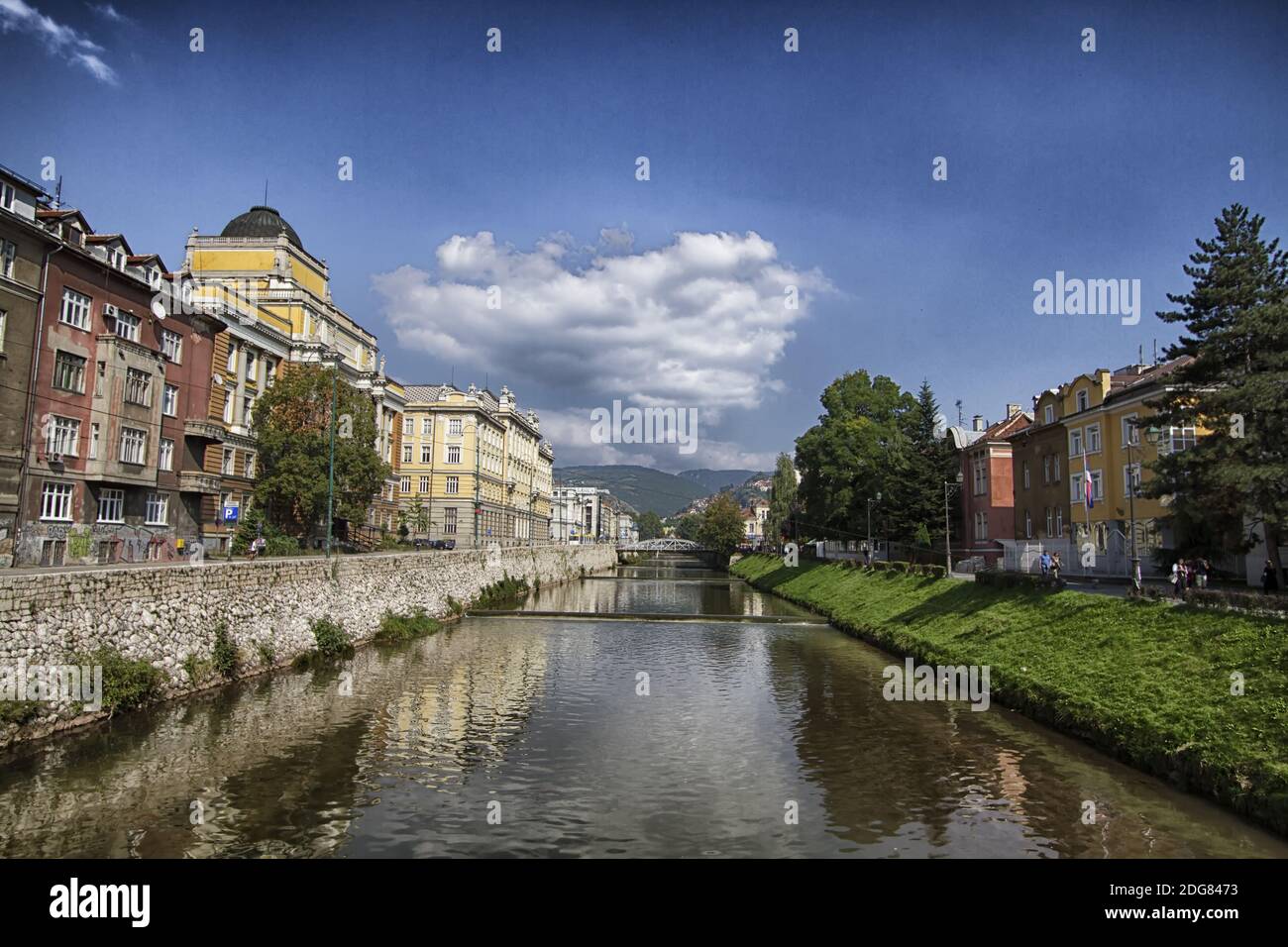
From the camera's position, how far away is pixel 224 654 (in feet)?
81.6

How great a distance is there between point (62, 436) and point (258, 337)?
59.8 ft

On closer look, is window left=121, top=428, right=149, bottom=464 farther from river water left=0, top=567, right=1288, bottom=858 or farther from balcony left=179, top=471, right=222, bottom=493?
river water left=0, top=567, right=1288, bottom=858

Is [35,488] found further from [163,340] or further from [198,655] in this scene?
[198,655]

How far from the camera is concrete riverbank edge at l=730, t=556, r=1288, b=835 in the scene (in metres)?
14.7

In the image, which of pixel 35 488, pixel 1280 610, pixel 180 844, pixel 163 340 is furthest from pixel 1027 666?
pixel 163 340

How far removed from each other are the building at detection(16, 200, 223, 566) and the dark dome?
21682 mm

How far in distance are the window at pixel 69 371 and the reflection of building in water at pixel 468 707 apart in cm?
2110

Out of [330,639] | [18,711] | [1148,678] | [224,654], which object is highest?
[1148,678]

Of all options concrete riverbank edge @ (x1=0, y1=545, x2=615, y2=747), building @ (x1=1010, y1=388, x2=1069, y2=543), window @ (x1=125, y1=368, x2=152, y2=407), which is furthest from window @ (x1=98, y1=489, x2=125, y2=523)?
building @ (x1=1010, y1=388, x2=1069, y2=543)

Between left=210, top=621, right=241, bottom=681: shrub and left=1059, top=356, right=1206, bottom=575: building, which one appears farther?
left=1059, top=356, right=1206, bottom=575: building

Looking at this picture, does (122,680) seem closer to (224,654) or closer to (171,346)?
(224,654)

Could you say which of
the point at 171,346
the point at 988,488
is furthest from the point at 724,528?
the point at 171,346

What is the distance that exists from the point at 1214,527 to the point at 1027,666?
7.19 metres

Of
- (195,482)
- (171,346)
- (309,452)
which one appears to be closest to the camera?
(171,346)
